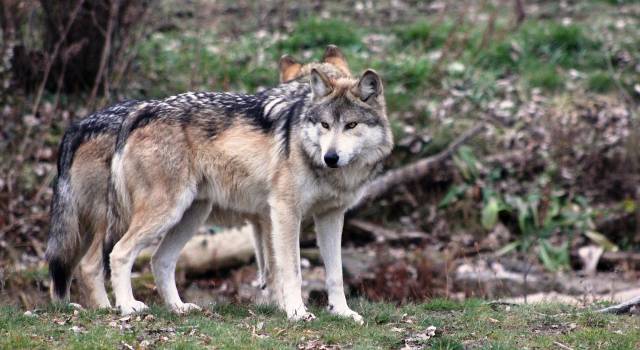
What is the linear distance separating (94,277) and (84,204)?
0.59 m

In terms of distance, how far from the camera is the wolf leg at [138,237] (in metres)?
6.77

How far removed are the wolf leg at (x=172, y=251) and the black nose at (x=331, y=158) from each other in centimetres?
139

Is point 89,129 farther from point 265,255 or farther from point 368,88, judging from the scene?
point 368,88

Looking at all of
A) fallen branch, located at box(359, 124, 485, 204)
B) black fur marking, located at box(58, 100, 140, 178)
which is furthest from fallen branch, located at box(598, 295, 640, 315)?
fallen branch, located at box(359, 124, 485, 204)

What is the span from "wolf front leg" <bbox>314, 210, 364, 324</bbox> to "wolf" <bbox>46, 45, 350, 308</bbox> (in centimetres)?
176

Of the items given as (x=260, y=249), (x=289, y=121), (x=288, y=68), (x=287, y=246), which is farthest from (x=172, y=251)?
(x=288, y=68)

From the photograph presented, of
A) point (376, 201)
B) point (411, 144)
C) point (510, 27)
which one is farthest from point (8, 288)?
point (510, 27)

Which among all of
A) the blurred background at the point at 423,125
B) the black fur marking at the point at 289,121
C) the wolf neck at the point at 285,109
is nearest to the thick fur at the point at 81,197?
the wolf neck at the point at 285,109

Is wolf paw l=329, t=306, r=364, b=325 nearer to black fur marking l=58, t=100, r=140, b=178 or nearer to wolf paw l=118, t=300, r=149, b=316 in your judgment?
wolf paw l=118, t=300, r=149, b=316

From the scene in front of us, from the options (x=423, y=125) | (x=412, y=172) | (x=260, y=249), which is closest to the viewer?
(x=260, y=249)

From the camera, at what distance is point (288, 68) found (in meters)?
9.31

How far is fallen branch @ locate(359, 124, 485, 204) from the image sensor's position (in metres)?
11.9

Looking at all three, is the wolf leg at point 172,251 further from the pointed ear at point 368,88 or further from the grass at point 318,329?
the pointed ear at point 368,88

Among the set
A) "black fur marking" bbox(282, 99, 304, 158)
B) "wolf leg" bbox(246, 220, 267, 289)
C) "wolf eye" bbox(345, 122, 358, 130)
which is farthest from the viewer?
"wolf leg" bbox(246, 220, 267, 289)
